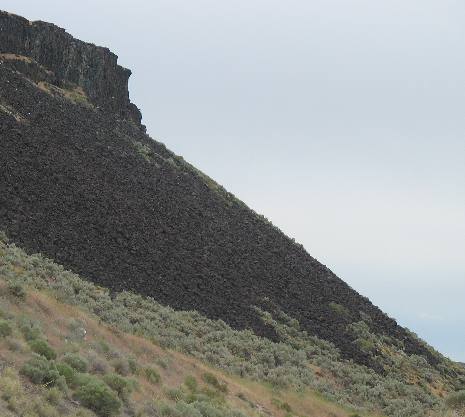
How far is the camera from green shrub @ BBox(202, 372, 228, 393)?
2172cm

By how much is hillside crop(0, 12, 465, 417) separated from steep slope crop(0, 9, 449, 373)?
134 millimetres

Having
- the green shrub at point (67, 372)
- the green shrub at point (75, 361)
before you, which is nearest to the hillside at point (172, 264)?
the green shrub at point (75, 361)

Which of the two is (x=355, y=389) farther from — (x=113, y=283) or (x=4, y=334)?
(x=4, y=334)

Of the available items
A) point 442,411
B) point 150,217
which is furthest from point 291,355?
point 150,217

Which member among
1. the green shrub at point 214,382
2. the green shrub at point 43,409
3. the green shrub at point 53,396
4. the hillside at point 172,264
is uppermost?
the hillside at point 172,264

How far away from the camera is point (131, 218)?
40625 millimetres

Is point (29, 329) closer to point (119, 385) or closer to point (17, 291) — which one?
point (119, 385)

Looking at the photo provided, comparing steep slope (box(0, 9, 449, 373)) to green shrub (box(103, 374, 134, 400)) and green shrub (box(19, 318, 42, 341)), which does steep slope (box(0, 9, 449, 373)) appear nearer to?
green shrub (box(19, 318, 42, 341))

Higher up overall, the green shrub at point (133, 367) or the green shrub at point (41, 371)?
the green shrub at point (133, 367)

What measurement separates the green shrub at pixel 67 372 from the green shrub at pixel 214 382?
8.01 m

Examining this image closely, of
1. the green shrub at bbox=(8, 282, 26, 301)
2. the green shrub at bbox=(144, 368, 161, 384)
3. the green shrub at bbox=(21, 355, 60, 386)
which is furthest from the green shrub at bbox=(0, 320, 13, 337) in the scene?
the green shrub at bbox=(144, 368, 161, 384)

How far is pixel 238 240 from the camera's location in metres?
47.4

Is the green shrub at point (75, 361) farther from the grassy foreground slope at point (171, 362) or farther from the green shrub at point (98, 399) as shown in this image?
the green shrub at point (98, 399)

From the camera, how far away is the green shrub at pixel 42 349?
49.9 ft
